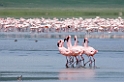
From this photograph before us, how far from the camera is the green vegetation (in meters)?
64.6

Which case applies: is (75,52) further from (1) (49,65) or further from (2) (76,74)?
(2) (76,74)

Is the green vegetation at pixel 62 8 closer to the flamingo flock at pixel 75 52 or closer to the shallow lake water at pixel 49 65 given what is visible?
the shallow lake water at pixel 49 65

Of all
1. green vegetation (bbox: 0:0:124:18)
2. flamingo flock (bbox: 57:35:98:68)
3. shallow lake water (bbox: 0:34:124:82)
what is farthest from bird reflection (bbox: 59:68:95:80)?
green vegetation (bbox: 0:0:124:18)

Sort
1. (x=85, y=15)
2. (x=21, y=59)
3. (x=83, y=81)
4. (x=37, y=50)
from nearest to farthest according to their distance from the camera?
(x=83, y=81) → (x=21, y=59) → (x=37, y=50) → (x=85, y=15)

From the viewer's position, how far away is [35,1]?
79062 millimetres

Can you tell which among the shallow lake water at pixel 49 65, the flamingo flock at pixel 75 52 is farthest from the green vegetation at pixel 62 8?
the flamingo flock at pixel 75 52

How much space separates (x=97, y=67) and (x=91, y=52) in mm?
544

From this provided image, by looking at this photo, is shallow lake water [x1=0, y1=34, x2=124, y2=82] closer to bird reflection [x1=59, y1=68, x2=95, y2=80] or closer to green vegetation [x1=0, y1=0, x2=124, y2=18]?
bird reflection [x1=59, y1=68, x2=95, y2=80]

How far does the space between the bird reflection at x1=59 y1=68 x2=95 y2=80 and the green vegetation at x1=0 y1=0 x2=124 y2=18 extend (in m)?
48.2

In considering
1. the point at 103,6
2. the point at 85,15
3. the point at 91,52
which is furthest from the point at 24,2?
the point at 91,52

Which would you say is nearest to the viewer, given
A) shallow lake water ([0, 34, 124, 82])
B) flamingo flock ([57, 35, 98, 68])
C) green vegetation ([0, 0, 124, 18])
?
shallow lake water ([0, 34, 124, 82])

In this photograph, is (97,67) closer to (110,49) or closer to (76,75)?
(76,75)

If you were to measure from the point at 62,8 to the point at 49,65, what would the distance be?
5772 cm

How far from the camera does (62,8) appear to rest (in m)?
73.3
